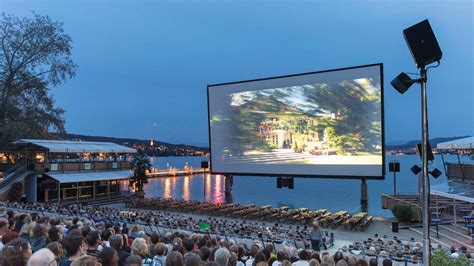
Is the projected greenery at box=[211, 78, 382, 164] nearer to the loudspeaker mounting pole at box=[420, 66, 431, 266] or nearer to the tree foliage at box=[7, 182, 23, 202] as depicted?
the tree foliage at box=[7, 182, 23, 202]

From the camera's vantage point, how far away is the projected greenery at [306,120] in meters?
26.4

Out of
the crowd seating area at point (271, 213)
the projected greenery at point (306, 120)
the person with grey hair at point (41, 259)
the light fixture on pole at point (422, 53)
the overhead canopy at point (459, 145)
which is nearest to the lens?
the person with grey hair at point (41, 259)

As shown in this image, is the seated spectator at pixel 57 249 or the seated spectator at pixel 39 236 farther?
the seated spectator at pixel 39 236

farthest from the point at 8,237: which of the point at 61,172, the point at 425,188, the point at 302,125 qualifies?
the point at 61,172

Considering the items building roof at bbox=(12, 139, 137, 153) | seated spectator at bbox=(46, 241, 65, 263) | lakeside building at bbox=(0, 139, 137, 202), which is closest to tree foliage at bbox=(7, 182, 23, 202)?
lakeside building at bbox=(0, 139, 137, 202)

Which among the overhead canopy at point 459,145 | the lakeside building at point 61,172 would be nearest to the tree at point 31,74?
the lakeside building at point 61,172

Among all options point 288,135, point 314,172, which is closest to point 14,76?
point 288,135

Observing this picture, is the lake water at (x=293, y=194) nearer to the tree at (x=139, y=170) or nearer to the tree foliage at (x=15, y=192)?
the tree at (x=139, y=170)

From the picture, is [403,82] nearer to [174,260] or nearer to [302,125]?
[174,260]

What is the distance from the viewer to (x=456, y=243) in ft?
48.1

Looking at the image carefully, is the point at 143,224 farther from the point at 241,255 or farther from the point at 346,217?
the point at 346,217

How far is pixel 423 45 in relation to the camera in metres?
5.31

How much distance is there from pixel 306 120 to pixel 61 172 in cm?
1837

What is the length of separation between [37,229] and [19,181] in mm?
24565
